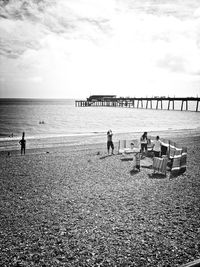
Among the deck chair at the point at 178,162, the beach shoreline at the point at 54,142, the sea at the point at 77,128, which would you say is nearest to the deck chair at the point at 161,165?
the deck chair at the point at 178,162

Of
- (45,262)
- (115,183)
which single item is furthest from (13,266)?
(115,183)

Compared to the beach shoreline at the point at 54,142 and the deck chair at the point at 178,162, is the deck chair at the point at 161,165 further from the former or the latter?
the beach shoreline at the point at 54,142

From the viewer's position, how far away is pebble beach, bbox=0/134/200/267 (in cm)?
423

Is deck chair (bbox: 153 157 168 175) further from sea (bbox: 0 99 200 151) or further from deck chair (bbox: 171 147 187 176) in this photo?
sea (bbox: 0 99 200 151)

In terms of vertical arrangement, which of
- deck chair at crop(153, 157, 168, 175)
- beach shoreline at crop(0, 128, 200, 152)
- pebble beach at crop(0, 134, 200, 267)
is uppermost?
deck chair at crop(153, 157, 168, 175)

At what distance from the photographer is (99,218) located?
5.64 metres

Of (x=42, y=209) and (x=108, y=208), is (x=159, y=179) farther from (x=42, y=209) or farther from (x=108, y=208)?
(x=42, y=209)

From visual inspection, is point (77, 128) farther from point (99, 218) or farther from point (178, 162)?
point (99, 218)

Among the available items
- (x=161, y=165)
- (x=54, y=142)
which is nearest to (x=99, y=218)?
(x=161, y=165)

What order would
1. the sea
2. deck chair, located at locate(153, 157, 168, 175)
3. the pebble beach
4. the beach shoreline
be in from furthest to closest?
the sea < the beach shoreline < deck chair, located at locate(153, 157, 168, 175) < the pebble beach

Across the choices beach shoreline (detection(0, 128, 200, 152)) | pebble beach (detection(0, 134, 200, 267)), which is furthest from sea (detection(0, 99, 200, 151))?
pebble beach (detection(0, 134, 200, 267))

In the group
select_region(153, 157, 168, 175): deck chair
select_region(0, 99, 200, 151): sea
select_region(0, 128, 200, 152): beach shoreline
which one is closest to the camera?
A: select_region(153, 157, 168, 175): deck chair

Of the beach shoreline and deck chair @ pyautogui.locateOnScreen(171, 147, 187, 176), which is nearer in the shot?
deck chair @ pyautogui.locateOnScreen(171, 147, 187, 176)

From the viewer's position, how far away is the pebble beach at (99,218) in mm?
4227
